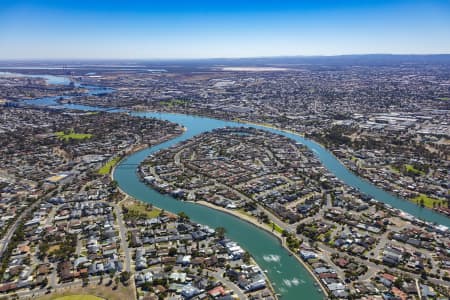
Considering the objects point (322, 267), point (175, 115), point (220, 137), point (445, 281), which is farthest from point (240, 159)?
point (175, 115)

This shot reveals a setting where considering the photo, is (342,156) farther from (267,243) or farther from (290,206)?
(267,243)

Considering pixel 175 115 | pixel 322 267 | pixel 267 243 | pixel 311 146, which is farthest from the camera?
pixel 175 115

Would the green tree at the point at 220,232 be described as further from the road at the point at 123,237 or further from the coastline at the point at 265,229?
the road at the point at 123,237

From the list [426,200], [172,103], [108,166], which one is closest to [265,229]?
[426,200]

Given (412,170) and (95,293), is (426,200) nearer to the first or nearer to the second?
(412,170)

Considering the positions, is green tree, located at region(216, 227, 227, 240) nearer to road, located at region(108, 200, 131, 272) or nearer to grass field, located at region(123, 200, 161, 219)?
grass field, located at region(123, 200, 161, 219)

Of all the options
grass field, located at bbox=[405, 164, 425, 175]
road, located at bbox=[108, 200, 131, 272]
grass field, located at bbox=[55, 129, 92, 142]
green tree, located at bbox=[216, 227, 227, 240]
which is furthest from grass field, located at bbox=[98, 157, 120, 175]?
grass field, located at bbox=[405, 164, 425, 175]
